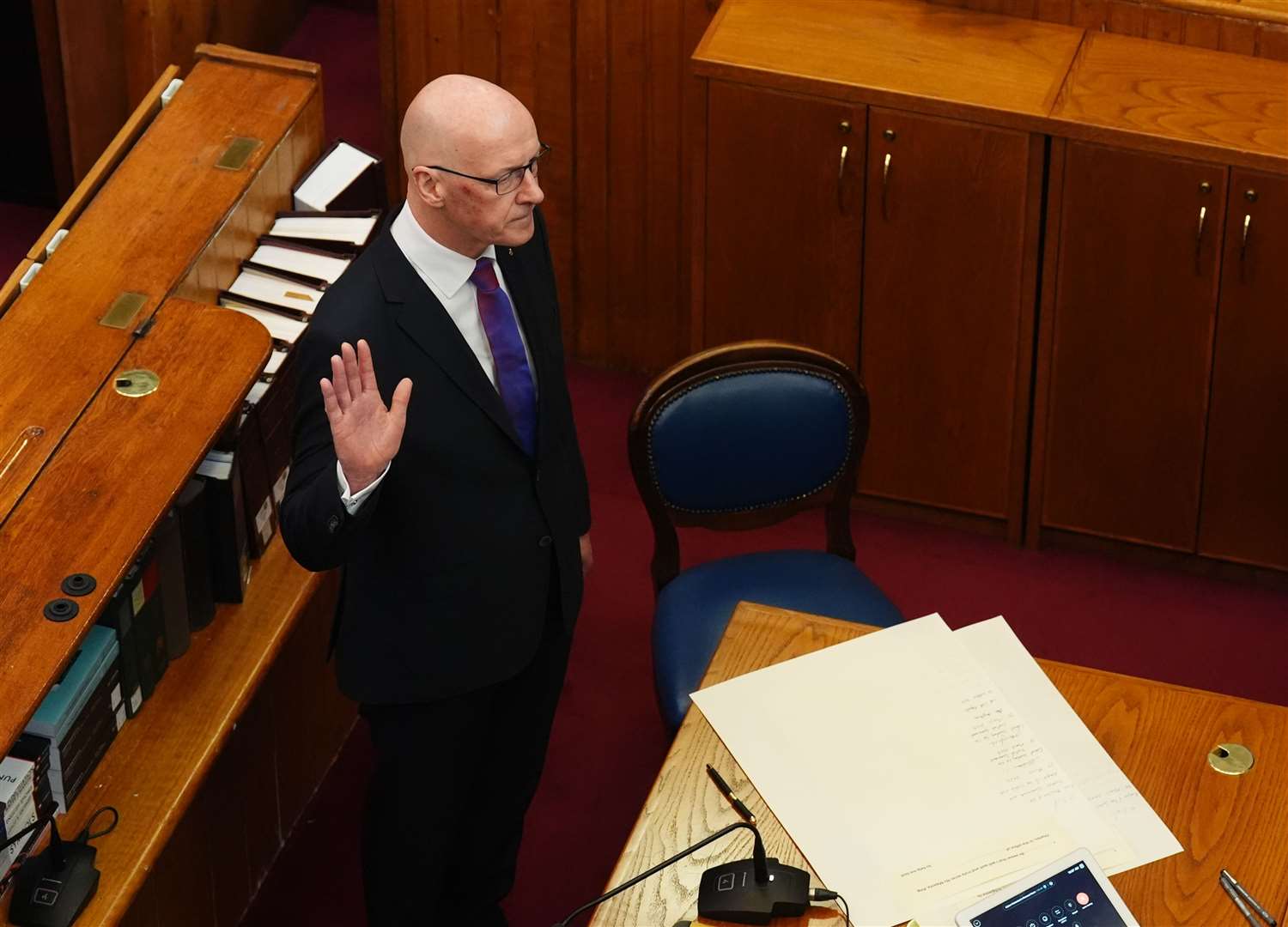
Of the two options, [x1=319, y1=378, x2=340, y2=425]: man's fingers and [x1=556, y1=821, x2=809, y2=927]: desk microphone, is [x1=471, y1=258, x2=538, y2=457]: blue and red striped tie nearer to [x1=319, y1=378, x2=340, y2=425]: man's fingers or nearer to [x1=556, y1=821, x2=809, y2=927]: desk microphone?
[x1=319, y1=378, x2=340, y2=425]: man's fingers

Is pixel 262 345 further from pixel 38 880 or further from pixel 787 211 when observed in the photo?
pixel 787 211

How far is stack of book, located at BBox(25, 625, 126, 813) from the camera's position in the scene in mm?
3451

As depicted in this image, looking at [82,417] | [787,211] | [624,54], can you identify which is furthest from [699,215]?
[82,417]

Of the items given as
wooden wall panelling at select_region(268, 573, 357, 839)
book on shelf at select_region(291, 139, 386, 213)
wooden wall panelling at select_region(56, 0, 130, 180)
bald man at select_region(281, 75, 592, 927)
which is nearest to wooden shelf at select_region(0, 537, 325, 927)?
wooden wall panelling at select_region(268, 573, 357, 839)

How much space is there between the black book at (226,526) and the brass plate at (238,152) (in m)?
0.74

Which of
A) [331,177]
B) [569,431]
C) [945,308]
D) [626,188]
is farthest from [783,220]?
[569,431]

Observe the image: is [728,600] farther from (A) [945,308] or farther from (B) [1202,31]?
(B) [1202,31]

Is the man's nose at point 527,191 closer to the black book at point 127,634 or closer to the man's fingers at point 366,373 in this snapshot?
the man's fingers at point 366,373

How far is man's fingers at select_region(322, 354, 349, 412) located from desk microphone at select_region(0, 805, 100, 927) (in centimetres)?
85

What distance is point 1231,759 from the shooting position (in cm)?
326

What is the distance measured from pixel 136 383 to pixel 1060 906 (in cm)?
187

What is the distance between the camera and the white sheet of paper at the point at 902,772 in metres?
3.04

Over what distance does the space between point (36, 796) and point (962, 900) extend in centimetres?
155

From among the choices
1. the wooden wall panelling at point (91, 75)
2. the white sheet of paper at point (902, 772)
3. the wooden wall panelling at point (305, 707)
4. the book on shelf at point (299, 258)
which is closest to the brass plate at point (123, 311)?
the book on shelf at point (299, 258)
